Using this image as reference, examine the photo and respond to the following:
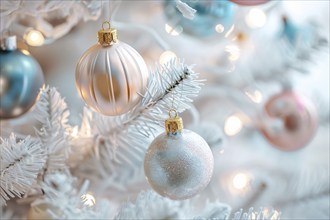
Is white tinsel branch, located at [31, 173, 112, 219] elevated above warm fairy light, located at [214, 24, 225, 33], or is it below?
below

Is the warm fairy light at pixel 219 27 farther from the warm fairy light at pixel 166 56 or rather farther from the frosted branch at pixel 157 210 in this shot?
the frosted branch at pixel 157 210

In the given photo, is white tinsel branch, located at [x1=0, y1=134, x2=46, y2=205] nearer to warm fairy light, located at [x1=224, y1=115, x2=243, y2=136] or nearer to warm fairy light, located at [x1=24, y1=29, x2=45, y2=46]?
warm fairy light, located at [x1=24, y1=29, x2=45, y2=46]

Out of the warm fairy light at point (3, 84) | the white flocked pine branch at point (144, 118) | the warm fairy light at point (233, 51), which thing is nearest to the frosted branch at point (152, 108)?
the white flocked pine branch at point (144, 118)

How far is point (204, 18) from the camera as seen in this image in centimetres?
79

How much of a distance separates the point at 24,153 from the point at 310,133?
52 cm

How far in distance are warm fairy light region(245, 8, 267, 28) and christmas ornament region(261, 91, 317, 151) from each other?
4.9 inches

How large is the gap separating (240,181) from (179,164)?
394mm

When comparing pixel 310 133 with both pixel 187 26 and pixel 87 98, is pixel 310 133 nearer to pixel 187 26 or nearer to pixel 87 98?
pixel 187 26

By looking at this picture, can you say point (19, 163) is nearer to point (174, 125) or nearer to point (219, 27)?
point (174, 125)

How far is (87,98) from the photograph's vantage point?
589 mm

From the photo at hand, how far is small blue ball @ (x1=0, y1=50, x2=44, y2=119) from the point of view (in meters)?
0.69

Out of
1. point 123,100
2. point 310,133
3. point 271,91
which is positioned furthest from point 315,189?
point 123,100

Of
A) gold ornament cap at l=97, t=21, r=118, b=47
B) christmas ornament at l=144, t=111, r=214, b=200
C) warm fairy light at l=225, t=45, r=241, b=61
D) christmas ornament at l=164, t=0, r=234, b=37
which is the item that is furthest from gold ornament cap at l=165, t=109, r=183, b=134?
warm fairy light at l=225, t=45, r=241, b=61

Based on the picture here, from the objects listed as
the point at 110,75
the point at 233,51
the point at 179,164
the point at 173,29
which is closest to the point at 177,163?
the point at 179,164
